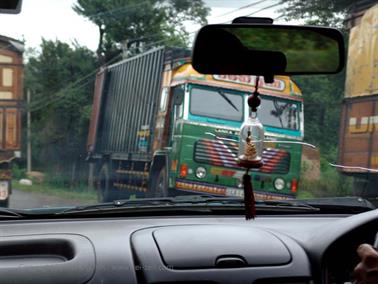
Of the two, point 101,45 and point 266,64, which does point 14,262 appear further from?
point 101,45

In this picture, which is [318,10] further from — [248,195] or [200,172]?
[248,195]

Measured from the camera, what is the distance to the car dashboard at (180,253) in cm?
324

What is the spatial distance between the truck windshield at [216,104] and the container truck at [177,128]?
0.03 feet

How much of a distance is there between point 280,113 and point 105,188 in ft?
7.38

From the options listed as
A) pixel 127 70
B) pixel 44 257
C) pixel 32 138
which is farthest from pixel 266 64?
pixel 127 70

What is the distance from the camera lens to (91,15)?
23.1 feet

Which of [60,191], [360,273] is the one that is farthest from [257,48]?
[60,191]

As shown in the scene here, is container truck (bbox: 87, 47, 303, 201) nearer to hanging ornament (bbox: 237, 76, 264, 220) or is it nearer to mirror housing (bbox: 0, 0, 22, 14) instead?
hanging ornament (bbox: 237, 76, 264, 220)

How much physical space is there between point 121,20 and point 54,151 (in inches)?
56.9

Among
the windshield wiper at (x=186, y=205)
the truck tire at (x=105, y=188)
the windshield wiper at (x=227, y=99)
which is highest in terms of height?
the windshield wiper at (x=227, y=99)

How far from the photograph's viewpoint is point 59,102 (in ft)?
26.3

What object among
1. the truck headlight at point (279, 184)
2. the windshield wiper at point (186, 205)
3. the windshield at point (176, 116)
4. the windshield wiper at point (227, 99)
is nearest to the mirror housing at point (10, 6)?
the windshield wiper at point (186, 205)

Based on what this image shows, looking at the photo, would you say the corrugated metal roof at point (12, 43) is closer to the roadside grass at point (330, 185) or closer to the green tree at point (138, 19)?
the green tree at point (138, 19)

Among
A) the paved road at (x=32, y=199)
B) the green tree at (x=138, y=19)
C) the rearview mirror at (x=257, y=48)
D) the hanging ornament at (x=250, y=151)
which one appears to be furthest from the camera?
the green tree at (x=138, y=19)
